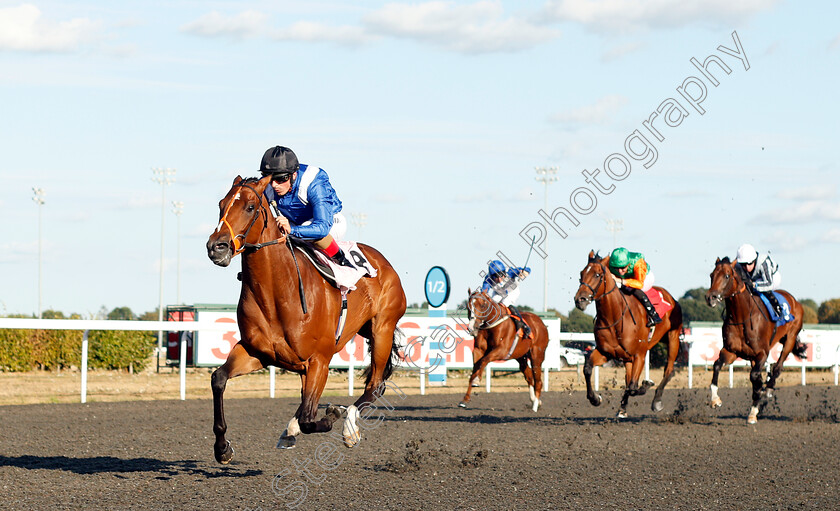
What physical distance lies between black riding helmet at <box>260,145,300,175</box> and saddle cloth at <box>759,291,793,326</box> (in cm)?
843

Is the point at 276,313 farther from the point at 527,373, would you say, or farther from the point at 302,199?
the point at 527,373

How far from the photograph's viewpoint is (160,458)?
25.4ft

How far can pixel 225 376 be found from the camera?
611cm

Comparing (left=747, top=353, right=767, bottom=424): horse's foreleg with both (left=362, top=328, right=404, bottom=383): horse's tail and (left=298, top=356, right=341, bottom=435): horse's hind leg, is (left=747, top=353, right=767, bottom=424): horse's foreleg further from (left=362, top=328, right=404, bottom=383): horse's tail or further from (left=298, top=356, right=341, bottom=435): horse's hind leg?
(left=298, top=356, right=341, bottom=435): horse's hind leg

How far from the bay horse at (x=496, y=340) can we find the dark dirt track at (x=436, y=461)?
1.04 meters

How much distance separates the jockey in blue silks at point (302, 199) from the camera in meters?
6.10

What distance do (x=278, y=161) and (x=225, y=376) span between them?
1.45 meters

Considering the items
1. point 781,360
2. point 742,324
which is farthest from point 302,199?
point 781,360

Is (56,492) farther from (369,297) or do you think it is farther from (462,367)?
(462,367)

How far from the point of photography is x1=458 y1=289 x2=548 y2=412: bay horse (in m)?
13.7

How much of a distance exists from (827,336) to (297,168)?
2093 cm

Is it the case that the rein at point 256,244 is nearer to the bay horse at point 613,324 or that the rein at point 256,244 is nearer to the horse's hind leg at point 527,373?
the bay horse at point 613,324

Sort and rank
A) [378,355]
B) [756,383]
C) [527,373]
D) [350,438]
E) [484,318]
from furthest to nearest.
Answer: [527,373] → [484,318] → [756,383] → [378,355] → [350,438]

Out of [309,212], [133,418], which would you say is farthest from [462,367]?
[309,212]
